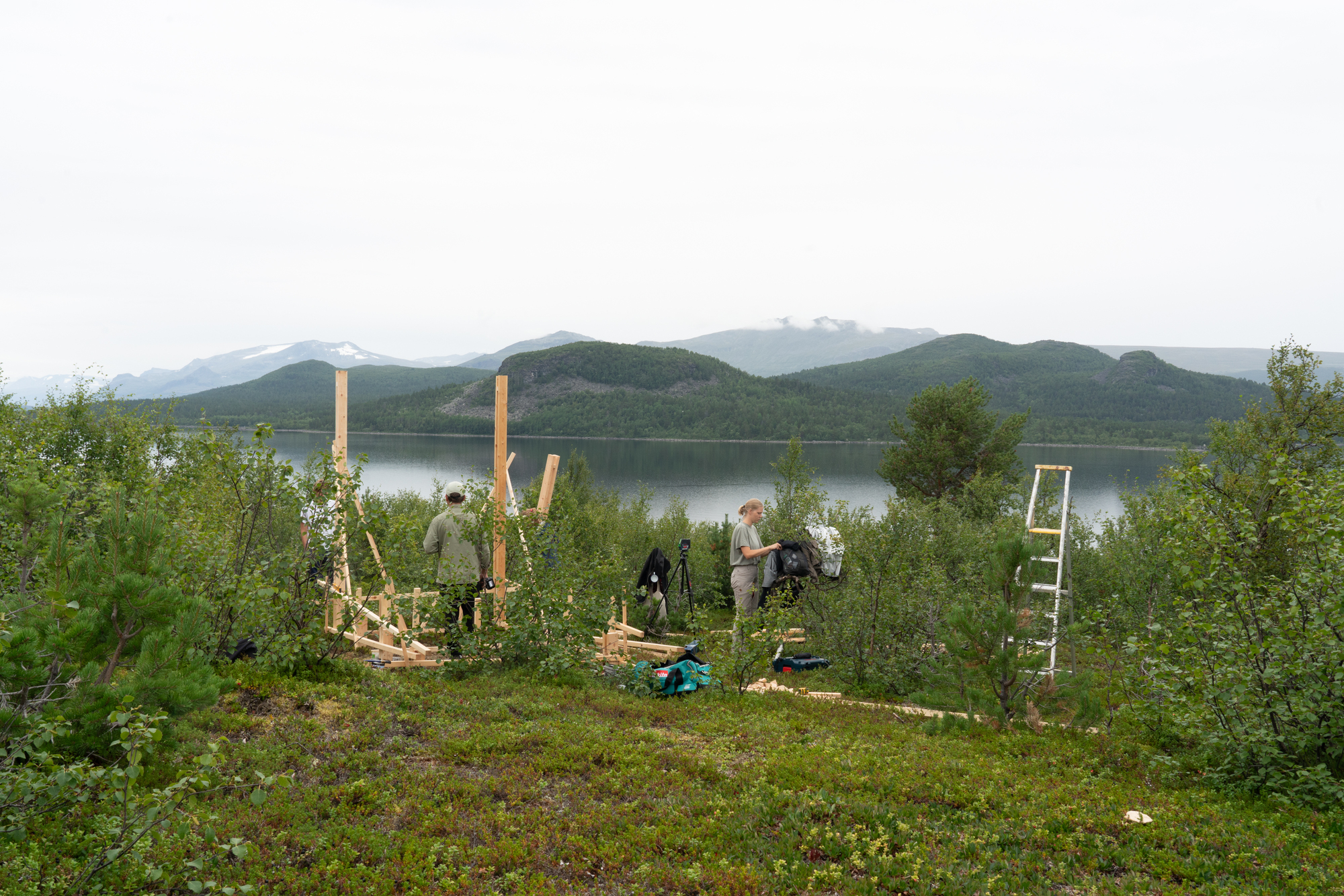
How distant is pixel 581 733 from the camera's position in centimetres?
527

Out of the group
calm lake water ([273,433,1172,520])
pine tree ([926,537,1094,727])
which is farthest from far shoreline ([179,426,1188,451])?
pine tree ([926,537,1094,727])

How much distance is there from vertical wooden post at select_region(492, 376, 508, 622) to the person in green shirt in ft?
0.75

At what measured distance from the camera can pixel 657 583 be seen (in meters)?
10.6

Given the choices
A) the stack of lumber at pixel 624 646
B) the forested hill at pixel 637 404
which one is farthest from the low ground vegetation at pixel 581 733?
the forested hill at pixel 637 404

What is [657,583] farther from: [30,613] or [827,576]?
[30,613]

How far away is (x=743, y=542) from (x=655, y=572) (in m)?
2.02

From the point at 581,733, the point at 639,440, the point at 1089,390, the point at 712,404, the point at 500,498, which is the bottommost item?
the point at 639,440

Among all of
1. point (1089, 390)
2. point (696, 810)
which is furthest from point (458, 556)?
point (1089, 390)

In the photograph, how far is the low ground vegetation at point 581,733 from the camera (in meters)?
3.38

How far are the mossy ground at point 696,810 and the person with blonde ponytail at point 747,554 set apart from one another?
3114mm

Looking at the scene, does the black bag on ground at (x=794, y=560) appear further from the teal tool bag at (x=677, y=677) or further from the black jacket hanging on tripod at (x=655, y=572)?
the teal tool bag at (x=677, y=677)

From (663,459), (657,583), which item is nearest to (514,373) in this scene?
(663,459)

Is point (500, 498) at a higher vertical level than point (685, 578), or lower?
higher

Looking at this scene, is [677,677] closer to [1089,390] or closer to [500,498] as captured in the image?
[500,498]
